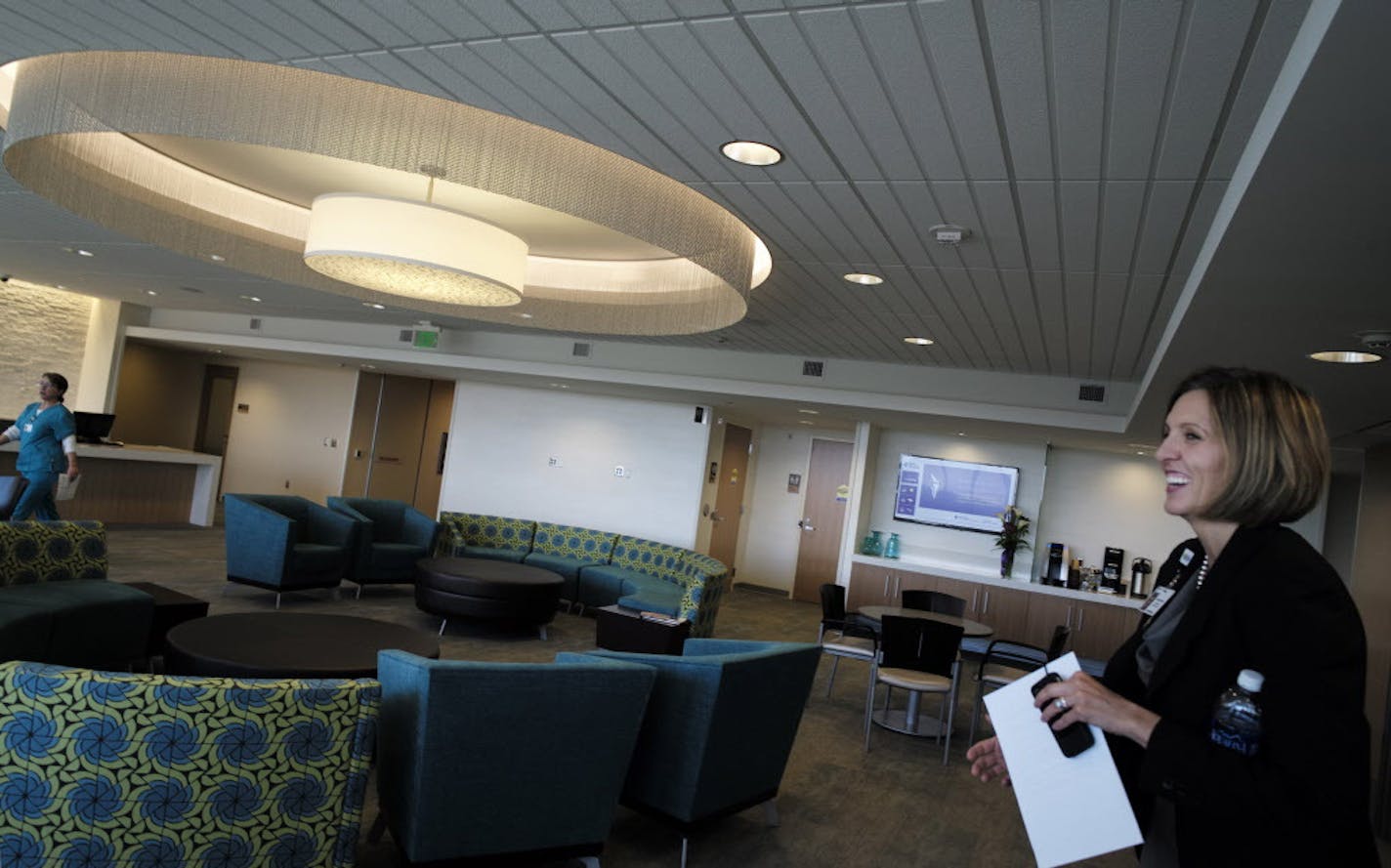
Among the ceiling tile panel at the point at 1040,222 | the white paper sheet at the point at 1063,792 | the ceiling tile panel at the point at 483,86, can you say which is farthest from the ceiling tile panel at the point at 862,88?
the white paper sheet at the point at 1063,792

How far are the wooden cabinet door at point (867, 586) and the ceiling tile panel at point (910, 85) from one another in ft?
23.7

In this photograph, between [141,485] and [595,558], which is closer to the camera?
[595,558]

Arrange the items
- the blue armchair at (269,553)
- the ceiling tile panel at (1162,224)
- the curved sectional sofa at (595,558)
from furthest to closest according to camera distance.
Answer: the curved sectional sofa at (595,558) < the blue armchair at (269,553) < the ceiling tile panel at (1162,224)

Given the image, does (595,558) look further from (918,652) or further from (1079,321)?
(1079,321)

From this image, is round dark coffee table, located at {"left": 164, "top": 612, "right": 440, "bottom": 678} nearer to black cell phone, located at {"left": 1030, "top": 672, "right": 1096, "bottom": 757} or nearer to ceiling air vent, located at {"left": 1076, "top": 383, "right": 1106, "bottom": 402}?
black cell phone, located at {"left": 1030, "top": 672, "right": 1096, "bottom": 757}

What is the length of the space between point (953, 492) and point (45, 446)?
363 inches

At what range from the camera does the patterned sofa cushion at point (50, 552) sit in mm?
5047

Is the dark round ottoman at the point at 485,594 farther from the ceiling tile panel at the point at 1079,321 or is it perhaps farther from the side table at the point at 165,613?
the ceiling tile panel at the point at 1079,321

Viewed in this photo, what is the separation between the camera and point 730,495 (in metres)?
12.9

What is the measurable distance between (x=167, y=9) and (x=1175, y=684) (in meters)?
3.45

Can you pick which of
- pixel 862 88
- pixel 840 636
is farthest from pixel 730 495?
pixel 862 88

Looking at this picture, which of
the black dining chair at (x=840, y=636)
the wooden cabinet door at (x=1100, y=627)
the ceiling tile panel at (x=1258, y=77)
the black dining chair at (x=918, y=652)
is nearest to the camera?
the ceiling tile panel at (x=1258, y=77)

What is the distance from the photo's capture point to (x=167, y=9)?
2893mm

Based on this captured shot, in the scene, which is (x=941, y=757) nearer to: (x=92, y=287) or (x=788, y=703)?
(x=788, y=703)
